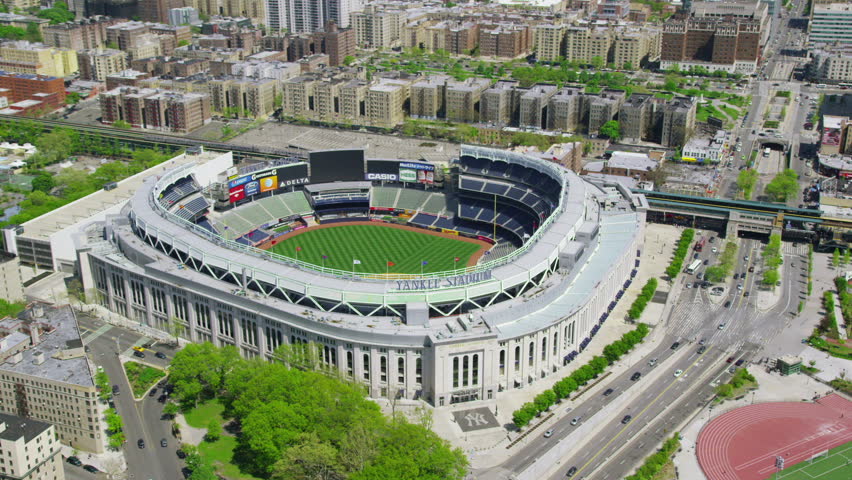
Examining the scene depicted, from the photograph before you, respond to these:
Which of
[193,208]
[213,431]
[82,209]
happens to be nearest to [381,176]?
[193,208]

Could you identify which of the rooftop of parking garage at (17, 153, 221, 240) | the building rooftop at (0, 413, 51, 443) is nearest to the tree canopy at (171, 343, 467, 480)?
the building rooftop at (0, 413, 51, 443)

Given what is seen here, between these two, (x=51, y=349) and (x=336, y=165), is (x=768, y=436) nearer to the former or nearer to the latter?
(x=51, y=349)

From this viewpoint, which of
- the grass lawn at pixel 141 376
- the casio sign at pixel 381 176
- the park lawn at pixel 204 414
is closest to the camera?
the park lawn at pixel 204 414

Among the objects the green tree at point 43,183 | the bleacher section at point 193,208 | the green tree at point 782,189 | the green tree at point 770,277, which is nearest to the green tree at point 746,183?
the green tree at point 782,189

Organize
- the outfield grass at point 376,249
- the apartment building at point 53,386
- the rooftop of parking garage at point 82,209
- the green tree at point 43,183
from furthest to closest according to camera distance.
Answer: the green tree at point 43,183
the outfield grass at point 376,249
the rooftop of parking garage at point 82,209
the apartment building at point 53,386

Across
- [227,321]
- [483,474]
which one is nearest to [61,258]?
[227,321]

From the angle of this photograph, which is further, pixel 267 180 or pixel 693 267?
pixel 267 180

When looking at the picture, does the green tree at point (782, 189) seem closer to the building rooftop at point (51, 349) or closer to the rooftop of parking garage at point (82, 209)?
the rooftop of parking garage at point (82, 209)
